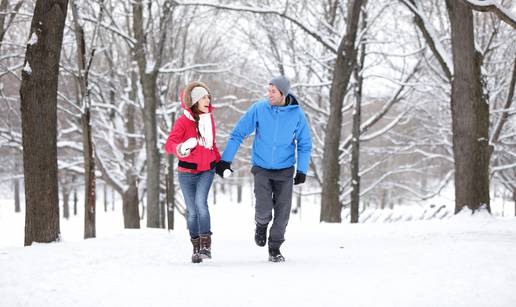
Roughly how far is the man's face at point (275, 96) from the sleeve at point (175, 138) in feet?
2.91

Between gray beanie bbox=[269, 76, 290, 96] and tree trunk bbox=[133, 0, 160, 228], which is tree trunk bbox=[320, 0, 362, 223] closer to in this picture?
tree trunk bbox=[133, 0, 160, 228]

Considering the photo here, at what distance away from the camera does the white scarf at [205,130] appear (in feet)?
15.7

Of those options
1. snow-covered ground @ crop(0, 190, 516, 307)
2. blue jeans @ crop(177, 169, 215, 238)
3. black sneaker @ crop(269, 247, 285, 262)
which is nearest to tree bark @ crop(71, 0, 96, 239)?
snow-covered ground @ crop(0, 190, 516, 307)

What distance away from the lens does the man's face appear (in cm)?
470

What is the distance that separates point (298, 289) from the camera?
11.2 feet

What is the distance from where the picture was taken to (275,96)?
4723 millimetres

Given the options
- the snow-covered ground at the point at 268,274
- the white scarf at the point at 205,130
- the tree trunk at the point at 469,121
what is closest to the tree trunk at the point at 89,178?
the snow-covered ground at the point at 268,274

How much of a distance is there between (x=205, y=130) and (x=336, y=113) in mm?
6231

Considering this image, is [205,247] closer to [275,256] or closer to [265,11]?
[275,256]

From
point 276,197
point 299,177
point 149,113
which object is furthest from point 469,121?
point 149,113

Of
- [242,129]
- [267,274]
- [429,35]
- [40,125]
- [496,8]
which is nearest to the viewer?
[267,274]

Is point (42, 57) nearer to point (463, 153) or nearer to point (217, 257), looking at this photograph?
point (217, 257)

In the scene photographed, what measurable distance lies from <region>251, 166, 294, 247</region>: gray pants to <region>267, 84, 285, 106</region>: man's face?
64cm

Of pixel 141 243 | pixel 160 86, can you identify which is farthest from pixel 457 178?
pixel 160 86
